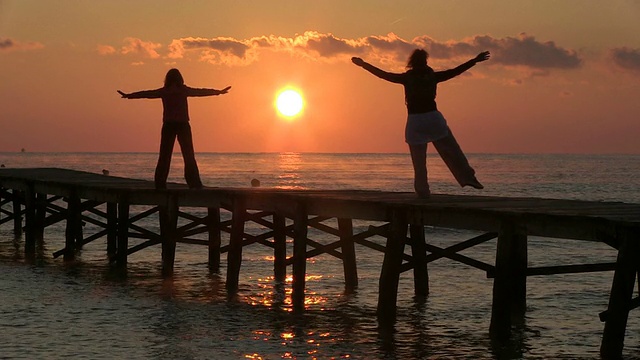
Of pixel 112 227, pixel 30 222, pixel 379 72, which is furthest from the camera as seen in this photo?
pixel 30 222

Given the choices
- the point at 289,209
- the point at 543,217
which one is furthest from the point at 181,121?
the point at 543,217

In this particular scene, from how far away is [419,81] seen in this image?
1502 centimetres

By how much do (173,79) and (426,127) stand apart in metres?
5.64

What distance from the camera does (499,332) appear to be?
1408 cm

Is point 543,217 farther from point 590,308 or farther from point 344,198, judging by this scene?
point 590,308

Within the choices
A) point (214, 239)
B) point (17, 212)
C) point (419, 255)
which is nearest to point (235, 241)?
Result: point (419, 255)

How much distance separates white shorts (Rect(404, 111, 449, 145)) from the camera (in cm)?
1506

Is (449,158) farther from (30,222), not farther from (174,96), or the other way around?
(30,222)

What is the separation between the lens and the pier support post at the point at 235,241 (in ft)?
63.1

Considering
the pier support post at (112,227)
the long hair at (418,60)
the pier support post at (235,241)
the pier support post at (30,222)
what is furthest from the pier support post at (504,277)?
the pier support post at (30,222)

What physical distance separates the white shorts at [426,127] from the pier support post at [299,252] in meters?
2.83

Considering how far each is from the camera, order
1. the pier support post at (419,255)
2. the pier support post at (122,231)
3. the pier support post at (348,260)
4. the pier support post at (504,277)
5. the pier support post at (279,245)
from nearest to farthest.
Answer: the pier support post at (504,277), the pier support post at (419,255), the pier support post at (348,260), the pier support post at (279,245), the pier support post at (122,231)

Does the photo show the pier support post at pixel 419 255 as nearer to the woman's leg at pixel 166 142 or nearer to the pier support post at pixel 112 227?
the woman's leg at pixel 166 142

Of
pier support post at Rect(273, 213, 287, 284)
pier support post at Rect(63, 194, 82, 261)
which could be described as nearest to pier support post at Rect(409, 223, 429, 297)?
pier support post at Rect(273, 213, 287, 284)
